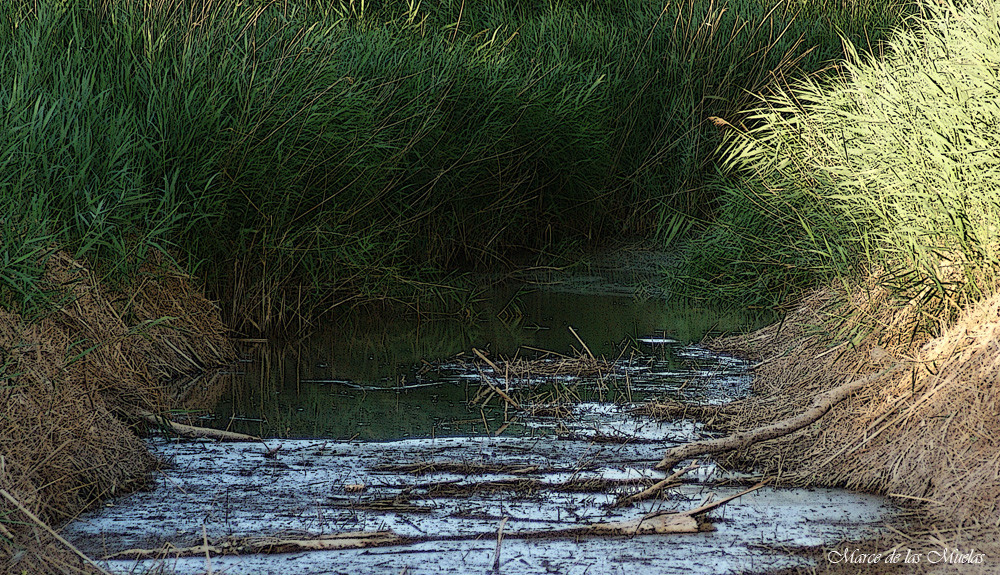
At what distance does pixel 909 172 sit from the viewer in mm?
5277

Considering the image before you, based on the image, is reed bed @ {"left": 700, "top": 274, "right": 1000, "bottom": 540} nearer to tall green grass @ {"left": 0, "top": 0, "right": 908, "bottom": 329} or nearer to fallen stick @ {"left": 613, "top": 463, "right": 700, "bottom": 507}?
fallen stick @ {"left": 613, "top": 463, "right": 700, "bottom": 507}

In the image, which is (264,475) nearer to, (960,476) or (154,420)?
(154,420)

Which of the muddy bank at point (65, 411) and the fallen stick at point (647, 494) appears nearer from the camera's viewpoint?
the muddy bank at point (65, 411)

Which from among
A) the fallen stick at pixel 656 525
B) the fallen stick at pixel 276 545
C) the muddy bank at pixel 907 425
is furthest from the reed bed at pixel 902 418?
the fallen stick at pixel 276 545

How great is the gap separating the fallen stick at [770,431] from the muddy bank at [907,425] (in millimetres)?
80

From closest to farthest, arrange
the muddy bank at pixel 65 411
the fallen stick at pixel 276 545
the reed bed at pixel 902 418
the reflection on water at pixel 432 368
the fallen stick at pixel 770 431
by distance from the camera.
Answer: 1. the muddy bank at pixel 65 411
2. the fallen stick at pixel 276 545
3. the reed bed at pixel 902 418
4. the fallen stick at pixel 770 431
5. the reflection on water at pixel 432 368

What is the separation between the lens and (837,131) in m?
6.58

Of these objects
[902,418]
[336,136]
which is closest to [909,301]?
[902,418]

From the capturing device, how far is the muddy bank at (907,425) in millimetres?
3990

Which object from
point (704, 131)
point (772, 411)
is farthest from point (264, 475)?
point (704, 131)

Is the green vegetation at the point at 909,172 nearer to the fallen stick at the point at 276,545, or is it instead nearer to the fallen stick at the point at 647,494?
the fallen stick at the point at 647,494

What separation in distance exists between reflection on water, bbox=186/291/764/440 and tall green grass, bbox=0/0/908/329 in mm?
523

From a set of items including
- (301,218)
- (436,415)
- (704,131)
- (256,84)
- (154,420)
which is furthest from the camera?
(704,131)

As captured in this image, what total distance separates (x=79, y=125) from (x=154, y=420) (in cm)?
185
